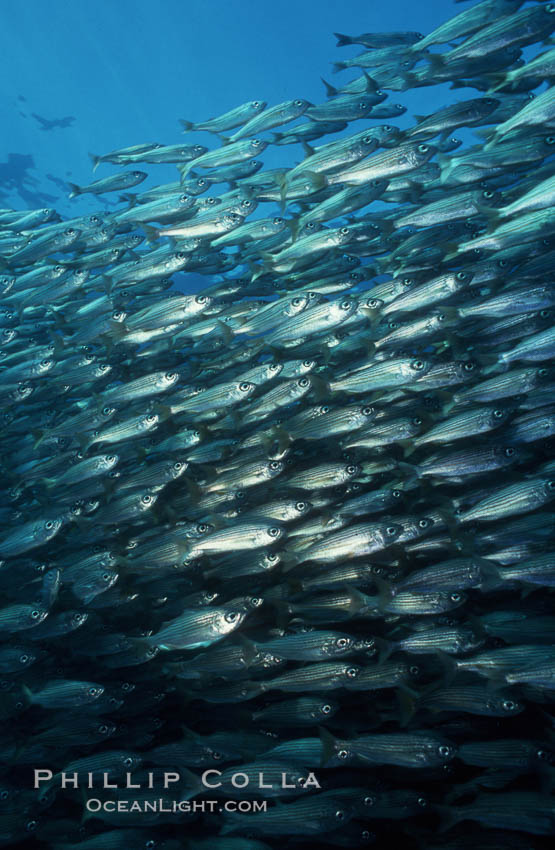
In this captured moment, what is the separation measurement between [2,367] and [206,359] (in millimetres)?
3498

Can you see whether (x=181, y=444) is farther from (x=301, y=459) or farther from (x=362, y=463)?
(x=362, y=463)

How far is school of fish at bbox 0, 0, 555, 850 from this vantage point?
4.11 metres

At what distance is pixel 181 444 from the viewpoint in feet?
19.7

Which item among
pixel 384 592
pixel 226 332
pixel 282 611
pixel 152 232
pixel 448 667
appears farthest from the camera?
pixel 152 232

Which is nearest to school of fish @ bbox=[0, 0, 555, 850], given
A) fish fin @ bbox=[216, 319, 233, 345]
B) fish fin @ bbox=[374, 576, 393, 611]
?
fish fin @ bbox=[374, 576, 393, 611]

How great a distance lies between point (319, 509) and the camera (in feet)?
17.3

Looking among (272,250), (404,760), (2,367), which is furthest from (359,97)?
(404,760)

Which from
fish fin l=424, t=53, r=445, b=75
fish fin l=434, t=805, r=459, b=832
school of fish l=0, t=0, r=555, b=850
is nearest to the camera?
fish fin l=434, t=805, r=459, b=832

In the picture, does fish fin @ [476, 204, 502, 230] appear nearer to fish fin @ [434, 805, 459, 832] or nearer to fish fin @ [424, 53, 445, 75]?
fish fin @ [424, 53, 445, 75]

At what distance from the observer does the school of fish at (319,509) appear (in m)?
4.11

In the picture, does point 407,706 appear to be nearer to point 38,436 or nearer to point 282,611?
point 282,611

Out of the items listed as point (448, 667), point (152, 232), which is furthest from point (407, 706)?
point (152, 232)

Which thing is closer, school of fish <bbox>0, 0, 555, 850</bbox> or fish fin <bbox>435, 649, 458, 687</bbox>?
fish fin <bbox>435, 649, 458, 687</bbox>

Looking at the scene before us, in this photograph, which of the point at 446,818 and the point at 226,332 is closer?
the point at 446,818
